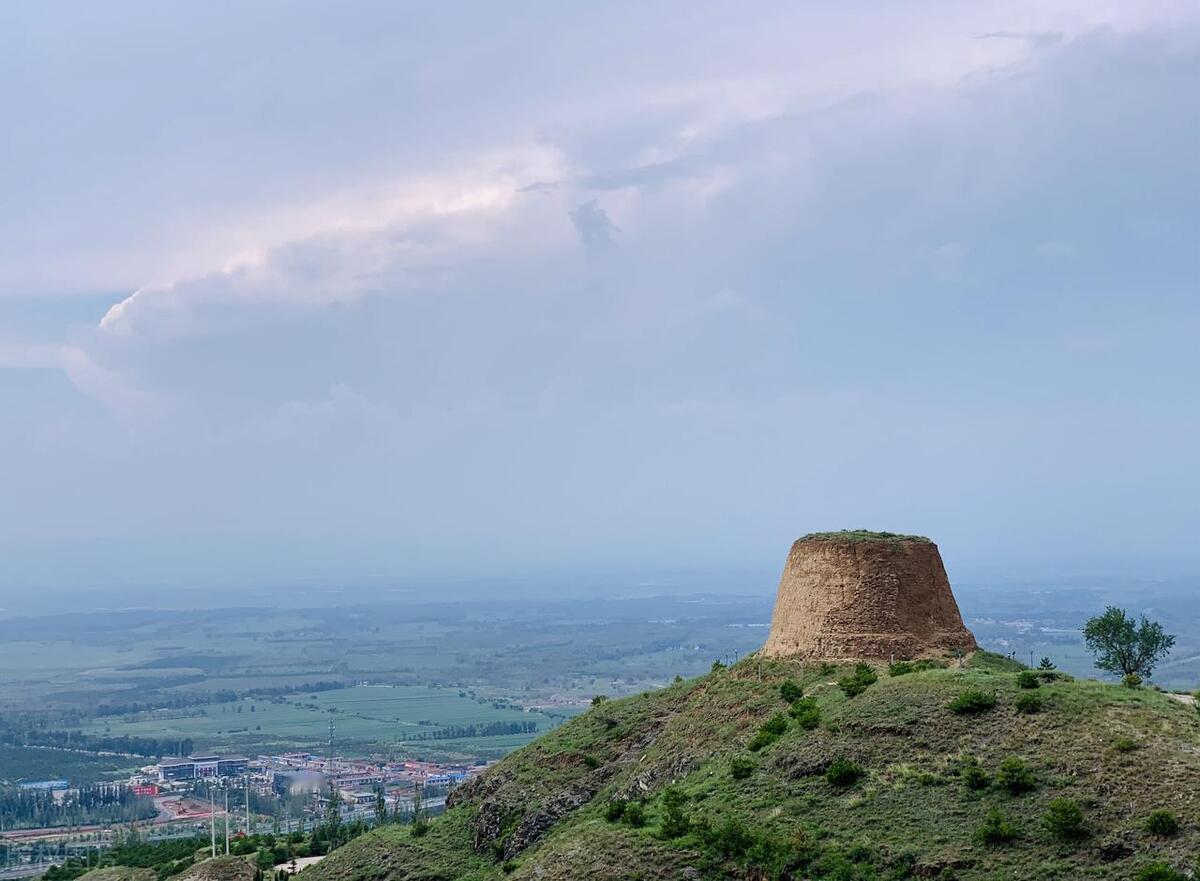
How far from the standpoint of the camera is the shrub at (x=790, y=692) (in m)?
39.6

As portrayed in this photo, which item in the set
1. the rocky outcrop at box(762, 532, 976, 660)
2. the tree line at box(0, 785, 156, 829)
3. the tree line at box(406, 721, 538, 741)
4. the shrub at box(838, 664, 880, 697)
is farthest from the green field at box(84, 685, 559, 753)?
the shrub at box(838, 664, 880, 697)

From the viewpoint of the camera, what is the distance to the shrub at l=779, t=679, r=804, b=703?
3959cm

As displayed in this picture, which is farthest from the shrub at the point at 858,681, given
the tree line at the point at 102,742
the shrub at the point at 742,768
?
the tree line at the point at 102,742

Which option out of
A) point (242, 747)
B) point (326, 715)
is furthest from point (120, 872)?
point (326, 715)

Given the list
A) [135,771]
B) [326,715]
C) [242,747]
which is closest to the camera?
[135,771]

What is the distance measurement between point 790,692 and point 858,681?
2572 mm

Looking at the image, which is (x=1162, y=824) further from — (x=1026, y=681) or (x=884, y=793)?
(x=1026, y=681)

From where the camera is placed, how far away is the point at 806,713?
36781 millimetres

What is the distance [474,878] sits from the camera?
3959 centimetres

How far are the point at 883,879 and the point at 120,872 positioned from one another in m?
42.6

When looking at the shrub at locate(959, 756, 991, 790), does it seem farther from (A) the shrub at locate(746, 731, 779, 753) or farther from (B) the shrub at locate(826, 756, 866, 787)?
(A) the shrub at locate(746, 731, 779, 753)

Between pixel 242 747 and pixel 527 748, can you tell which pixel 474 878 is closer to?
pixel 527 748

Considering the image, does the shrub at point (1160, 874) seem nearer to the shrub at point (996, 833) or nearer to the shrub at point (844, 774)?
the shrub at point (996, 833)

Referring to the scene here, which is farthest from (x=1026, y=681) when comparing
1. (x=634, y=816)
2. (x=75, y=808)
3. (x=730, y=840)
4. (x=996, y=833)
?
(x=75, y=808)
